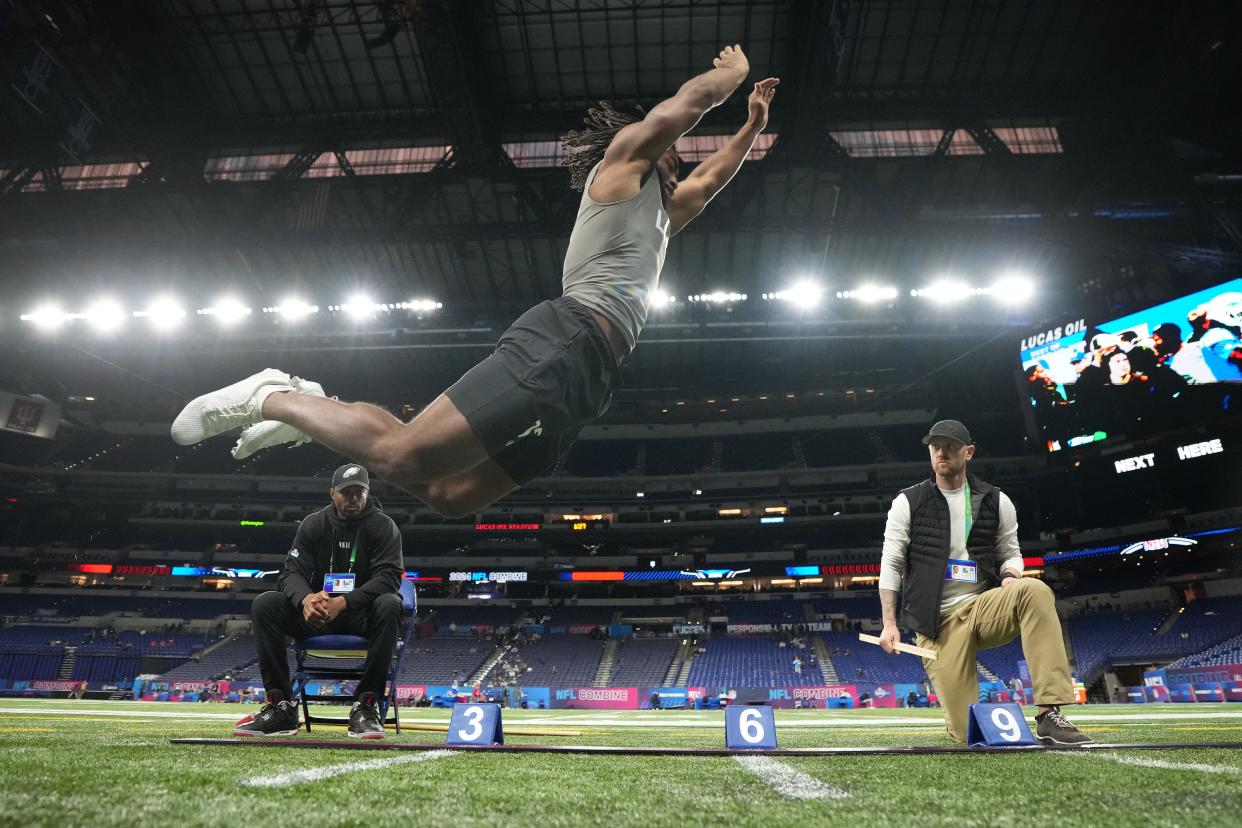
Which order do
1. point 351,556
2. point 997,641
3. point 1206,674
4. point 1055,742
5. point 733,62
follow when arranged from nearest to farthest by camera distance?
point 733,62, point 1055,742, point 997,641, point 351,556, point 1206,674

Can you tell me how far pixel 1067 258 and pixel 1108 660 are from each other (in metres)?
15.2

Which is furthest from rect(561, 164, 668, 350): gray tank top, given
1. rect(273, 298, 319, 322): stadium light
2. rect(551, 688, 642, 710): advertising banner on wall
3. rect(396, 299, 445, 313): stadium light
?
rect(551, 688, 642, 710): advertising banner on wall

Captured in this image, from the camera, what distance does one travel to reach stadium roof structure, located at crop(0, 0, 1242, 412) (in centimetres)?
1389

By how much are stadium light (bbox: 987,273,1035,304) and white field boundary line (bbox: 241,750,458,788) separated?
20511 mm

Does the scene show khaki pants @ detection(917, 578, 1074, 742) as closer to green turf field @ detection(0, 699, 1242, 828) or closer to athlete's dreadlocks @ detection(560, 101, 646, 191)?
green turf field @ detection(0, 699, 1242, 828)

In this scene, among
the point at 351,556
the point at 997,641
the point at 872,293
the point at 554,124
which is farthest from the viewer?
the point at 872,293

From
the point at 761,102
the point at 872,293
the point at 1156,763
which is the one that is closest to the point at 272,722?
the point at 1156,763

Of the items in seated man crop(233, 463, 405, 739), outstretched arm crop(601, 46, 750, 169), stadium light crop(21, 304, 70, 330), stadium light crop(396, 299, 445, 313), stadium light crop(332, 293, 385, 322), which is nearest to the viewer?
outstretched arm crop(601, 46, 750, 169)

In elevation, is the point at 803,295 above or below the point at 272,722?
above

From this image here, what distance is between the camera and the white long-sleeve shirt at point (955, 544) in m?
3.81

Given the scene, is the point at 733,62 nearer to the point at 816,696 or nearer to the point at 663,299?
→ the point at 663,299

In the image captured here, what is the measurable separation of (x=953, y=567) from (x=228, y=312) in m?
22.2

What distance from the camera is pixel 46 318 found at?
65.2 feet

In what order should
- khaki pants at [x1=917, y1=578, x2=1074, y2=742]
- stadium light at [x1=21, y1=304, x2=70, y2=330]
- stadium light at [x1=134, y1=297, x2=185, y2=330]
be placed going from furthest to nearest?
stadium light at [x1=21, y1=304, x2=70, y2=330] < stadium light at [x1=134, y1=297, x2=185, y2=330] < khaki pants at [x1=917, y1=578, x2=1074, y2=742]
